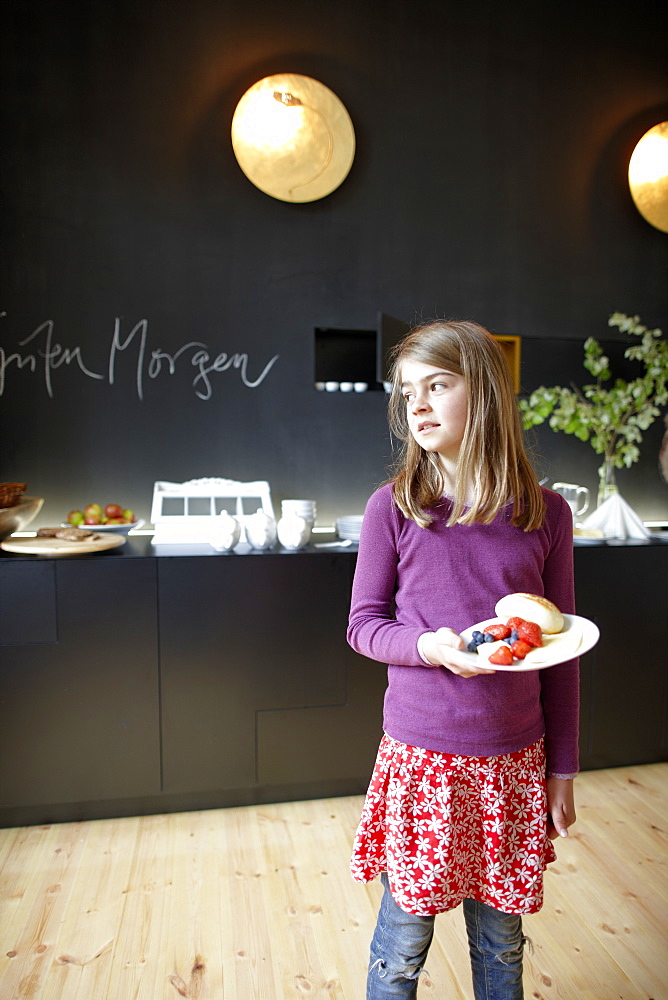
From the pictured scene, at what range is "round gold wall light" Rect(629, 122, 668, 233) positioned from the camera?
2.77 m

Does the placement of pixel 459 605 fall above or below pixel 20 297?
below

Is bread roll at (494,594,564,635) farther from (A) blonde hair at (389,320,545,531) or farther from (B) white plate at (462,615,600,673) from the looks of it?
(A) blonde hair at (389,320,545,531)

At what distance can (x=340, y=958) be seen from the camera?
1.43 meters

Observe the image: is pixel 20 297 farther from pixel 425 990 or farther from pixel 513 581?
pixel 425 990

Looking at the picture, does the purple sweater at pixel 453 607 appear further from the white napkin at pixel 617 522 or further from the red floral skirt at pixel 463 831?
the white napkin at pixel 617 522

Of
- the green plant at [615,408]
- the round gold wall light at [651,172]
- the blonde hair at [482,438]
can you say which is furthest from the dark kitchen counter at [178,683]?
the round gold wall light at [651,172]

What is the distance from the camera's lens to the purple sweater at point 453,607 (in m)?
0.99

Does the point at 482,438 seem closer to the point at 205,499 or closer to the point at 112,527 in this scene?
the point at 112,527

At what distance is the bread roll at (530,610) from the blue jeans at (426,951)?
48 cm

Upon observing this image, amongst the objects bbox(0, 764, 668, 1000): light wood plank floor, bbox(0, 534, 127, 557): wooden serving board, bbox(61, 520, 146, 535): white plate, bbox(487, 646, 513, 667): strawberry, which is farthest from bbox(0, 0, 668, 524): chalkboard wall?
bbox(487, 646, 513, 667): strawberry

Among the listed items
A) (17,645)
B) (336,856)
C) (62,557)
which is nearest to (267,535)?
(62,557)

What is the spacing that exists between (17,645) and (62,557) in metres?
0.28

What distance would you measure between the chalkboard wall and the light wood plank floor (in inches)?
45.0

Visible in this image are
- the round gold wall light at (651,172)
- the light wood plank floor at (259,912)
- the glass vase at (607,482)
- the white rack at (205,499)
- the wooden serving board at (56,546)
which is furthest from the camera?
the round gold wall light at (651,172)
